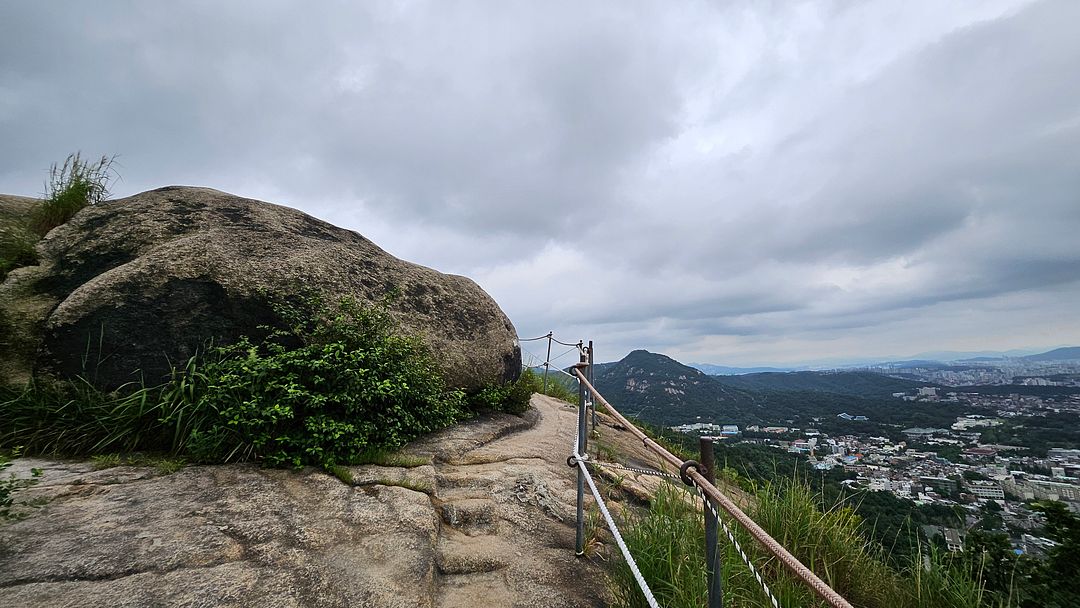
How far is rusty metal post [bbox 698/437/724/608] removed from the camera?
1729 millimetres

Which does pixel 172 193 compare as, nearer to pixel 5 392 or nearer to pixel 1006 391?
pixel 5 392

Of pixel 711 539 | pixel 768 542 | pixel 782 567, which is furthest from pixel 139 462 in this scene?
pixel 782 567

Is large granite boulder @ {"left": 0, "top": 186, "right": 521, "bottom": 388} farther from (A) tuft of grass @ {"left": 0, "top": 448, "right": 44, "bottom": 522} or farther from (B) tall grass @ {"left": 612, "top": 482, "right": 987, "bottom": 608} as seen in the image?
(B) tall grass @ {"left": 612, "top": 482, "right": 987, "bottom": 608}

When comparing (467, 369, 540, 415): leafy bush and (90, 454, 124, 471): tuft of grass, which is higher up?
(467, 369, 540, 415): leafy bush

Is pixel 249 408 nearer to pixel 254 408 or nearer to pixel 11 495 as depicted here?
pixel 254 408

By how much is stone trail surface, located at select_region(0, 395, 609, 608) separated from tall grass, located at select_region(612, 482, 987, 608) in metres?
0.55

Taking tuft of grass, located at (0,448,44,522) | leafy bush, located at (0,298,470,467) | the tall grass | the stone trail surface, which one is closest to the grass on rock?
leafy bush, located at (0,298,470,467)

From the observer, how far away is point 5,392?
14.3 feet

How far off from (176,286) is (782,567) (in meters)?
6.86

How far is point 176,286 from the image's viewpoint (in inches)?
201

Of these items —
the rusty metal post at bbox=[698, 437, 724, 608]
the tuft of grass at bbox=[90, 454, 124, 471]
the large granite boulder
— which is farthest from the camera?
the large granite boulder

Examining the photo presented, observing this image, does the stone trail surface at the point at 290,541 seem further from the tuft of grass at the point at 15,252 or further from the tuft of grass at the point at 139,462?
the tuft of grass at the point at 15,252

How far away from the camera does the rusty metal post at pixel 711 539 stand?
173 cm

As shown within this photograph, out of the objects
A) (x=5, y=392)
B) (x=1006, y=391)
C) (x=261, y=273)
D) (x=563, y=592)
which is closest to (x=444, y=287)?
(x=261, y=273)
